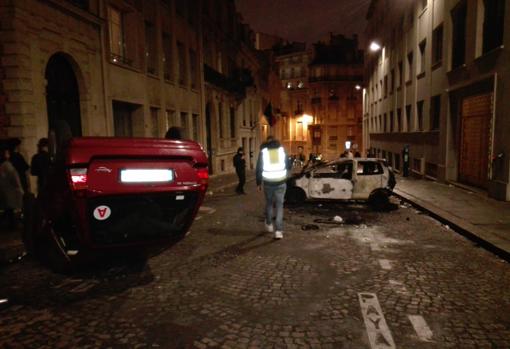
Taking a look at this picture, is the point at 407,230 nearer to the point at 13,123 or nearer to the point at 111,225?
the point at 111,225

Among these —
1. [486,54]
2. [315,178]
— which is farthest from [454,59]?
[315,178]

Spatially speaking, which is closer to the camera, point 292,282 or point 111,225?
point 111,225

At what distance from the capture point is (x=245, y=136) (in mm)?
32750

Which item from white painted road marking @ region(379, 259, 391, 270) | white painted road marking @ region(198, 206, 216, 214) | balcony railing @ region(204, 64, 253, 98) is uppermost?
balcony railing @ region(204, 64, 253, 98)

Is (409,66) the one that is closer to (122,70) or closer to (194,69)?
(194,69)

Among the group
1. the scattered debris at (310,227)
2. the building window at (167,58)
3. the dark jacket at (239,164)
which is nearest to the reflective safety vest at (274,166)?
the scattered debris at (310,227)

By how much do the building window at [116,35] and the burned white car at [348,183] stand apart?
867 cm

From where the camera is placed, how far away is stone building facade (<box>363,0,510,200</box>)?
1102 centimetres

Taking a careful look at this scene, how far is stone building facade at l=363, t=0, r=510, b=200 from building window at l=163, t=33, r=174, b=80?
12827 mm

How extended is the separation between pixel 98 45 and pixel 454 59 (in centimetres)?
1356

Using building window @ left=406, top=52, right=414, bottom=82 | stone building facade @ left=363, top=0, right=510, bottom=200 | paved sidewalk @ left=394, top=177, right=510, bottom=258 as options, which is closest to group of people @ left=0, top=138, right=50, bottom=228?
paved sidewalk @ left=394, top=177, right=510, bottom=258

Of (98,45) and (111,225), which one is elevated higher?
(98,45)

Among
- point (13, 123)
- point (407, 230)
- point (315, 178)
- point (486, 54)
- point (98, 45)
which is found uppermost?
point (98, 45)

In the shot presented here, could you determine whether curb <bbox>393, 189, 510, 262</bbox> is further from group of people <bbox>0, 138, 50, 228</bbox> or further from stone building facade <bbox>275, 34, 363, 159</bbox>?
stone building facade <bbox>275, 34, 363, 159</bbox>
